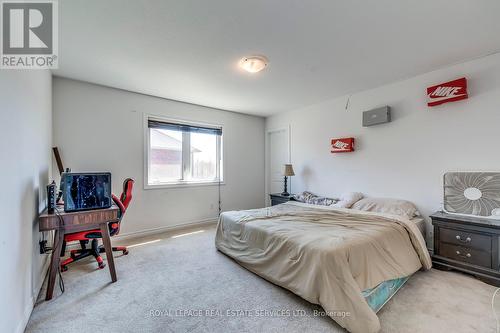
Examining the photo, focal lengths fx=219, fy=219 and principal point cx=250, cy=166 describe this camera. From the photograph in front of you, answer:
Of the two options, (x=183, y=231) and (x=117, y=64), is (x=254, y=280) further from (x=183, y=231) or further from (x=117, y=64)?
(x=117, y=64)

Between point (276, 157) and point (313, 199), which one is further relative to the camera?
point (276, 157)

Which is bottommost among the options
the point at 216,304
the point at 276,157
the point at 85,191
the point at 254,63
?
the point at 216,304

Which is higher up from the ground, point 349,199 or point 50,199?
point 50,199

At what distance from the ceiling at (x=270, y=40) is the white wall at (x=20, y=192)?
2.50 ft

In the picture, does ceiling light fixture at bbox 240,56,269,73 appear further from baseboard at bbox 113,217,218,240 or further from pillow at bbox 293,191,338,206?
baseboard at bbox 113,217,218,240

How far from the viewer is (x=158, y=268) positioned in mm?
2641

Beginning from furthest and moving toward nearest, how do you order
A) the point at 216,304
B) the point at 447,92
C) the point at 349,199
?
the point at 349,199 < the point at 447,92 < the point at 216,304

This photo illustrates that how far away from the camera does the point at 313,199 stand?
13.5ft

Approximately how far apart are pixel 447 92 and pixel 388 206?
63.8 inches

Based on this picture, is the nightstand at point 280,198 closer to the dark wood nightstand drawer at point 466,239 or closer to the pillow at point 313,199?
the pillow at point 313,199

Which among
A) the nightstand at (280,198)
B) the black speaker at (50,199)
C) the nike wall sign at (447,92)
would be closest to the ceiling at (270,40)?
the nike wall sign at (447,92)

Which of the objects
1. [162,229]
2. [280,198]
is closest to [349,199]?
[280,198]

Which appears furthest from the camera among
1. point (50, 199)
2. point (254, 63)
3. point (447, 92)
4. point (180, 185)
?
point (180, 185)

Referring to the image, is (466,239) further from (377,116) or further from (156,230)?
(156,230)
